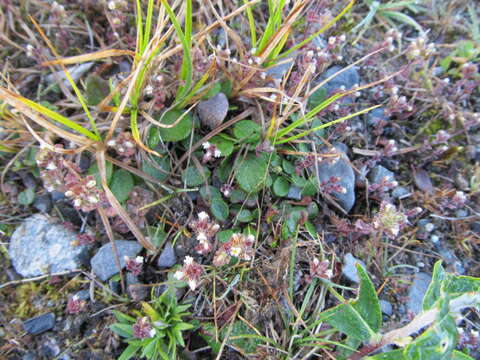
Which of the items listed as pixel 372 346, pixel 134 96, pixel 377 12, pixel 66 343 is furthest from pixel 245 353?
pixel 377 12

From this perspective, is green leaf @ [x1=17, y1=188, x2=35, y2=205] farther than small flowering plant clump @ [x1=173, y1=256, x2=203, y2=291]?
Yes

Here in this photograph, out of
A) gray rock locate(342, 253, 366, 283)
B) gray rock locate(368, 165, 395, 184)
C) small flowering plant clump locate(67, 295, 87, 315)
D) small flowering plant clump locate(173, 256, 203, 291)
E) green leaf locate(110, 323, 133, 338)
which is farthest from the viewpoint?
gray rock locate(368, 165, 395, 184)

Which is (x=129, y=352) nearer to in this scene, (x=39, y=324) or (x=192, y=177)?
(x=39, y=324)

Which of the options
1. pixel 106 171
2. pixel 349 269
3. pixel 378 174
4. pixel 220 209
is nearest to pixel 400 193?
pixel 378 174

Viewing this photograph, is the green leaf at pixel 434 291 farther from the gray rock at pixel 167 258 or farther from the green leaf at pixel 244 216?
the gray rock at pixel 167 258

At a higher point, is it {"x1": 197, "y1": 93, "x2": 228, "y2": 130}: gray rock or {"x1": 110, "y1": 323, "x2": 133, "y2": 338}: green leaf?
{"x1": 197, "y1": 93, "x2": 228, "y2": 130}: gray rock

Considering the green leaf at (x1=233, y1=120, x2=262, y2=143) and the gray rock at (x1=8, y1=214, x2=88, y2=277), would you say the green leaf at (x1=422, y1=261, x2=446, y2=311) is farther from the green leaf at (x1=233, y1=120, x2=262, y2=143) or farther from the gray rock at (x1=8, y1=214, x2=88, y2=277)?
the gray rock at (x1=8, y1=214, x2=88, y2=277)

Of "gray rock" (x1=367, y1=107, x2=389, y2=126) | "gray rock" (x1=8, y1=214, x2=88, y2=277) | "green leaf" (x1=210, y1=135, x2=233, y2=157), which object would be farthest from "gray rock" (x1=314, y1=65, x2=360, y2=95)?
"gray rock" (x1=8, y1=214, x2=88, y2=277)
